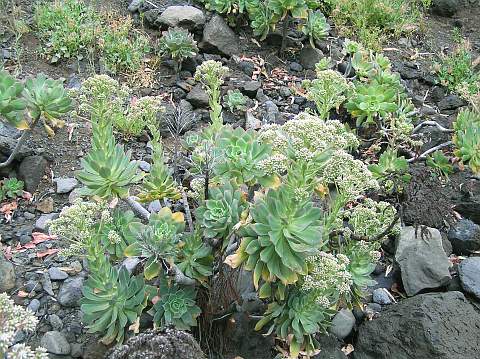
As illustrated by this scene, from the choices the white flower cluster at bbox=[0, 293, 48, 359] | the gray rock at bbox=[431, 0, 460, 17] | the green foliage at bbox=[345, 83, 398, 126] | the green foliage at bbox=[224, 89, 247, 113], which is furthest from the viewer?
the gray rock at bbox=[431, 0, 460, 17]

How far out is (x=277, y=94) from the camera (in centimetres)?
541

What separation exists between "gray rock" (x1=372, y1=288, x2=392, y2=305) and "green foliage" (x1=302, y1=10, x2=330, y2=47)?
8.92 ft

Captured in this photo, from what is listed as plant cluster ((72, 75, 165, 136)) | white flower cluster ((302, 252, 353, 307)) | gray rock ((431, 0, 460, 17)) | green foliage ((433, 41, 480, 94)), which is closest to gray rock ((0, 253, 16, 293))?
plant cluster ((72, 75, 165, 136))

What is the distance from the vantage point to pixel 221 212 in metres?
2.92

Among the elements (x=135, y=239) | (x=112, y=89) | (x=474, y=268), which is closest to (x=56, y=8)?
(x=112, y=89)

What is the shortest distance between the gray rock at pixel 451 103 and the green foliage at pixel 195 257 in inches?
131

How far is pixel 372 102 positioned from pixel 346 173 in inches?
82.2

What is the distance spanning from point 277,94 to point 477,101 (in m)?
1.66

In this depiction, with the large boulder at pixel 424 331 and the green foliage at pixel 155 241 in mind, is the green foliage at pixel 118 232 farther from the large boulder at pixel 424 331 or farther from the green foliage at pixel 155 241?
the large boulder at pixel 424 331

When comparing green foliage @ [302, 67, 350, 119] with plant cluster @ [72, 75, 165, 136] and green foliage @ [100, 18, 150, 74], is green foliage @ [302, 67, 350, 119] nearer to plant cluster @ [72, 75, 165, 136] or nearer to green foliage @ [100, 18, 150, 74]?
plant cluster @ [72, 75, 165, 136]

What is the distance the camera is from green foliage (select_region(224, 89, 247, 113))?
496 centimetres

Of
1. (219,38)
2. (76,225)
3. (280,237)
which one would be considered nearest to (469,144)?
(280,237)

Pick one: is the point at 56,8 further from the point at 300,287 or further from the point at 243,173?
the point at 300,287

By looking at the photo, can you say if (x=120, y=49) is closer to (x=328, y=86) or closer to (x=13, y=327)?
(x=328, y=86)
